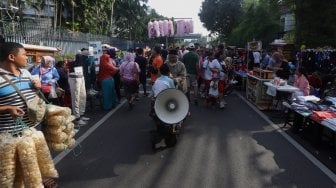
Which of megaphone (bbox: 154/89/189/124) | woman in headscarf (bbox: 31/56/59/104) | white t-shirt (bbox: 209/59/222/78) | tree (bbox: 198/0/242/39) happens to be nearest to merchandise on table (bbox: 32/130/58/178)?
megaphone (bbox: 154/89/189/124)

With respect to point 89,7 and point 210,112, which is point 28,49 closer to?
point 210,112

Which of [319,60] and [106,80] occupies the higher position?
[319,60]

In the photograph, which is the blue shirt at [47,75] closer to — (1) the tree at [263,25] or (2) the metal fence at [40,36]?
(2) the metal fence at [40,36]

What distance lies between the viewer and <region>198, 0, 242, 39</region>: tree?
66.2 metres

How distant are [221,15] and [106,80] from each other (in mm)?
57199

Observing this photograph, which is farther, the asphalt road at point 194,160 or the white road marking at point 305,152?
the white road marking at point 305,152

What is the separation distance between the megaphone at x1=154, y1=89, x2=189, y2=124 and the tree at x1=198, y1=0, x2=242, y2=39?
2320 inches

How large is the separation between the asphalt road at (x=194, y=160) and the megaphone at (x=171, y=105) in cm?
65

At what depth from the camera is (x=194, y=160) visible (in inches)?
280

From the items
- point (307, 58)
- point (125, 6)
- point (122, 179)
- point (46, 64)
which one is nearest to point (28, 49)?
point (46, 64)

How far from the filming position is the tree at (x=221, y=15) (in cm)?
6619

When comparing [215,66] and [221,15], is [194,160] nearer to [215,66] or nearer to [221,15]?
[215,66]

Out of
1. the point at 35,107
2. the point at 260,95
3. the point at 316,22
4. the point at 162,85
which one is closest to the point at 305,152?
the point at 162,85

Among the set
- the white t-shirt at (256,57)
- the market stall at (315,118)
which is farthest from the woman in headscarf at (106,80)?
the white t-shirt at (256,57)
